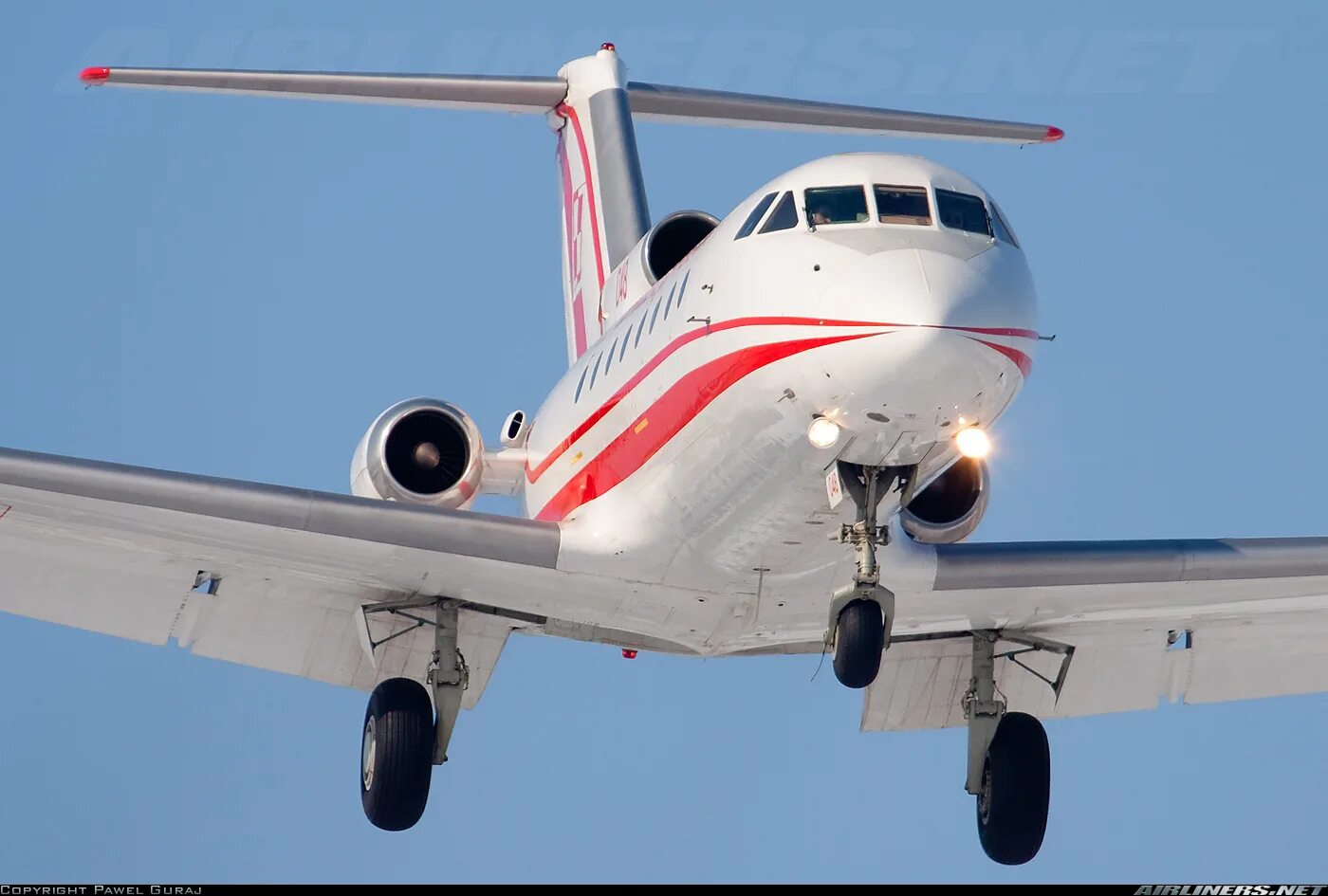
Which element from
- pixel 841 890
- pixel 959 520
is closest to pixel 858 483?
pixel 959 520

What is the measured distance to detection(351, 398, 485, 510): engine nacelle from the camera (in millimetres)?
19844

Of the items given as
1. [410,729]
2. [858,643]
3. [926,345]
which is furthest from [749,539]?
[410,729]

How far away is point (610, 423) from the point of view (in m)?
17.8

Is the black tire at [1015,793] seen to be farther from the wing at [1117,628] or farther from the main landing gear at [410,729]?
the main landing gear at [410,729]

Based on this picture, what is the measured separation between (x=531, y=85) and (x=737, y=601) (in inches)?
471

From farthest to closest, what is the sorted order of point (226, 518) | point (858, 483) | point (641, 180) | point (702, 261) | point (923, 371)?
point (641, 180)
point (226, 518)
point (702, 261)
point (858, 483)
point (923, 371)

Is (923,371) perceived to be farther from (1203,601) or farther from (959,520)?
(1203,601)

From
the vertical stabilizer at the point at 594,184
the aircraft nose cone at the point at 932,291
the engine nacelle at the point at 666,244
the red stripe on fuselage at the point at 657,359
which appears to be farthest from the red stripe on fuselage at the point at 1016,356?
the vertical stabilizer at the point at 594,184

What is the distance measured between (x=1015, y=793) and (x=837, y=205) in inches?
249

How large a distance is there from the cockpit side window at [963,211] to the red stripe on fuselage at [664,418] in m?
1.24

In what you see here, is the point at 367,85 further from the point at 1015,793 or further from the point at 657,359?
the point at 1015,793

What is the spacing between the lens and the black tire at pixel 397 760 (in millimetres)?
18094

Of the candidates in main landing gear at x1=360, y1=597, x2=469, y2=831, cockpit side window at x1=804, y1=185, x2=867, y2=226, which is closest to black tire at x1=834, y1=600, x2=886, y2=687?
cockpit side window at x1=804, y1=185, x2=867, y2=226

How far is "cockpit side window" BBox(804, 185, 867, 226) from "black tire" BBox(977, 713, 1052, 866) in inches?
245
